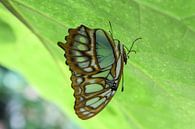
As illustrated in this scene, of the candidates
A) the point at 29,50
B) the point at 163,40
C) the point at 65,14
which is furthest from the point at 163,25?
the point at 29,50

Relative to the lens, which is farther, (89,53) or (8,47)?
(8,47)

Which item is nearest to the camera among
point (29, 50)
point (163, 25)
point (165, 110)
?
point (163, 25)

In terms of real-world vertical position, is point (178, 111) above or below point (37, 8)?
below

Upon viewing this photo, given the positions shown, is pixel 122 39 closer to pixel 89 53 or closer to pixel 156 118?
pixel 89 53

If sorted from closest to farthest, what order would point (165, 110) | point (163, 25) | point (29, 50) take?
point (163, 25)
point (165, 110)
point (29, 50)
